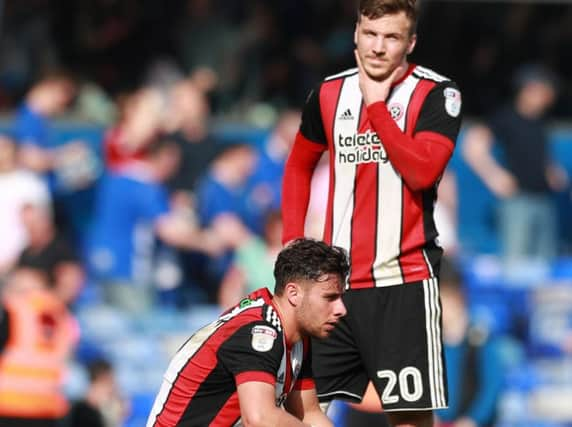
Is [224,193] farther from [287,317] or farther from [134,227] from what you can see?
[287,317]

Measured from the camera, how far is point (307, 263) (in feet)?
17.2

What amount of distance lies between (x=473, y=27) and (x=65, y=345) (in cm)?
519

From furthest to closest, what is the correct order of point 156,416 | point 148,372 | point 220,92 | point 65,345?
point 220,92, point 148,372, point 65,345, point 156,416

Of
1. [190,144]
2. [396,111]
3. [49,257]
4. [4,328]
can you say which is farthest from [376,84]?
[190,144]

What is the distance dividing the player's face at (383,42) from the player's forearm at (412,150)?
0.52 ft

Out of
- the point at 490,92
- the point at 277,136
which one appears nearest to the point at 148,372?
the point at 277,136

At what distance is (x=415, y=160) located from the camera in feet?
18.2

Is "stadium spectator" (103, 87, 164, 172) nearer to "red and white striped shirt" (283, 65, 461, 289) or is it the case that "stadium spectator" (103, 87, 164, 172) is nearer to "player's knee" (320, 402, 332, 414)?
"red and white striped shirt" (283, 65, 461, 289)

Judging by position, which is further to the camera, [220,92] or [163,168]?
[220,92]

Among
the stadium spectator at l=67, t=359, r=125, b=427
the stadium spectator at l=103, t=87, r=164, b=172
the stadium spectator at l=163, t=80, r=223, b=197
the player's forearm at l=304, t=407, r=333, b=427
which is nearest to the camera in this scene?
the player's forearm at l=304, t=407, r=333, b=427

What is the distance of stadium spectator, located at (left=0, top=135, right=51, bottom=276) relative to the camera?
422 inches

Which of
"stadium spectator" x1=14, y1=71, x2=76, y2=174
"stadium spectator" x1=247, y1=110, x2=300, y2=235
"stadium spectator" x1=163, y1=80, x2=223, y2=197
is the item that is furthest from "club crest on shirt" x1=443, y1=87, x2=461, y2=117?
"stadium spectator" x1=14, y1=71, x2=76, y2=174

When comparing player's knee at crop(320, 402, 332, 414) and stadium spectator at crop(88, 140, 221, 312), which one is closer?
player's knee at crop(320, 402, 332, 414)

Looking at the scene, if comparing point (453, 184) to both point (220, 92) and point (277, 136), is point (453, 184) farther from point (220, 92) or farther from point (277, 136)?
point (220, 92)
